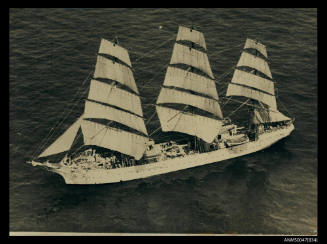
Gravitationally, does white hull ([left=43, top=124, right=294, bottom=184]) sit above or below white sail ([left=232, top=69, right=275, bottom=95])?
below

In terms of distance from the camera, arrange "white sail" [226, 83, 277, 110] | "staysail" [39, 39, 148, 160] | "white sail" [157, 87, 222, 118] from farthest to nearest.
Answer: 1. "white sail" [226, 83, 277, 110]
2. "white sail" [157, 87, 222, 118]
3. "staysail" [39, 39, 148, 160]

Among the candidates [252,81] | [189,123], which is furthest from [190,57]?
[252,81]

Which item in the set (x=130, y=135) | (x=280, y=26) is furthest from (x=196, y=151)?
(x=280, y=26)

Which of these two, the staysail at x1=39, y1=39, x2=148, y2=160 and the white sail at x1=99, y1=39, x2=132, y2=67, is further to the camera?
the staysail at x1=39, y1=39, x2=148, y2=160

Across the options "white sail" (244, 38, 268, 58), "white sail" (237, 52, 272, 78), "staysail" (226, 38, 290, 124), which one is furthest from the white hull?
"white sail" (244, 38, 268, 58)

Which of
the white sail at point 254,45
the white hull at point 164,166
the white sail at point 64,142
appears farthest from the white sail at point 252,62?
the white sail at point 64,142

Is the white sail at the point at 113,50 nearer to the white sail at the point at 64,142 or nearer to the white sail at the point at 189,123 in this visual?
the white sail at the point at 189,123

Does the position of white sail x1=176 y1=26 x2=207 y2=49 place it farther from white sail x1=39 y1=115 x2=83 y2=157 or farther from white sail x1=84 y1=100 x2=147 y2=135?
white sail x1=39 y1=115 x2=83 y2=157
